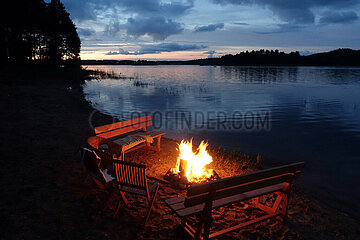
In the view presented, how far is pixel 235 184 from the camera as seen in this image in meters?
3.64

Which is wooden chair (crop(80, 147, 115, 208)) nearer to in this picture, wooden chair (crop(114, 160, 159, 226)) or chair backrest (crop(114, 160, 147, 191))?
wooden chair (crop(114, 160, 159, 226))

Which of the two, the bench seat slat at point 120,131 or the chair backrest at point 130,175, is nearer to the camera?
the chair backrest at point 130,175

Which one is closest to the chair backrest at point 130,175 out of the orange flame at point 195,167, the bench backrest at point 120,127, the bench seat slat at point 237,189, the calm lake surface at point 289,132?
the bench seat slat at point 237,189

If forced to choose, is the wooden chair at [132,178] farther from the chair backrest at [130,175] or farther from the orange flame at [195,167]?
the orange flame at [195,167]

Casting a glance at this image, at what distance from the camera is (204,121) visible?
1526 cm

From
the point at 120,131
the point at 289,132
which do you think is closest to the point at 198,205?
the point at 120,131

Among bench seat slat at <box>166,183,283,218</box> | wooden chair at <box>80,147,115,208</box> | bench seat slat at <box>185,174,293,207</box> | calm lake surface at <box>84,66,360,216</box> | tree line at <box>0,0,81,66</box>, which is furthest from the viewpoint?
tree line at <box>0,0,81,66</box>

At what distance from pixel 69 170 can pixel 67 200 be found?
1640mm

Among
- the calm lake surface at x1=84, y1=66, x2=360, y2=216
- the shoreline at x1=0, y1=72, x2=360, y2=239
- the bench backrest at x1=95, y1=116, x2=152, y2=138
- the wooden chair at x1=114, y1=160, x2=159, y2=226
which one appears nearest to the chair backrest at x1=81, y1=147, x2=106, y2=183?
the wooden chair at x1=114, y1=160, x2=159, y2=226

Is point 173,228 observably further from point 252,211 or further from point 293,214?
point 293,214

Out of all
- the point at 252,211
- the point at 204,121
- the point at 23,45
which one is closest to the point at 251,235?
the point at 252,211

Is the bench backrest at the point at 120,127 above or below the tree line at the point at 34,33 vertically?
below

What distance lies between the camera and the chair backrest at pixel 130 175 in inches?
165

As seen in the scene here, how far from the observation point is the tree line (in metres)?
36.8
